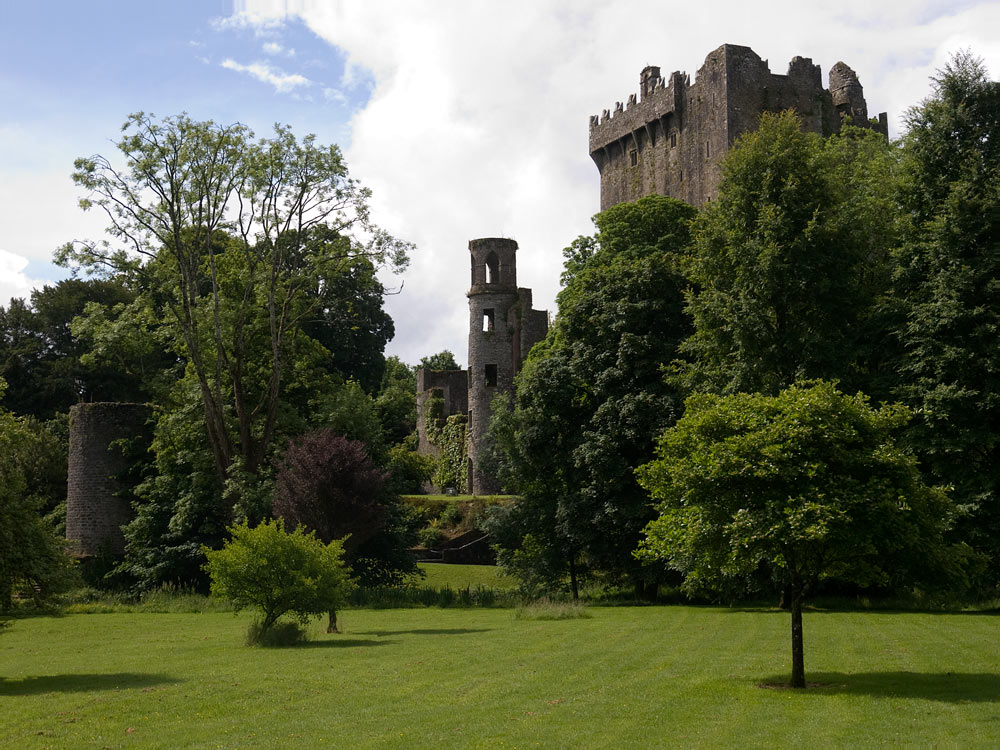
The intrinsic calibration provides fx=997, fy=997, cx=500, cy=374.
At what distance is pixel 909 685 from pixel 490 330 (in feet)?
116

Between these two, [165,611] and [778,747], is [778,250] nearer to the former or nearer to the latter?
[778,747]

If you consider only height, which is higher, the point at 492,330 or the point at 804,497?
the point at 492,330

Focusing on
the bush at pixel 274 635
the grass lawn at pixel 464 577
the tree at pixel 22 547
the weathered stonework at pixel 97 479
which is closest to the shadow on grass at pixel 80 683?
the tree at pixel 22 547

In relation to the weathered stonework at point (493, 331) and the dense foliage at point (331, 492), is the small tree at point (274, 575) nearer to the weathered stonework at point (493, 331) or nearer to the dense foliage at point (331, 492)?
the dense foliage at point (331, 492)

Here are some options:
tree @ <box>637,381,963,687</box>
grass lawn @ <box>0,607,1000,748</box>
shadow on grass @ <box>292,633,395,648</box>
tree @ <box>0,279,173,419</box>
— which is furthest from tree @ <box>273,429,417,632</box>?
tree @ <box>0,279,173,419</box>

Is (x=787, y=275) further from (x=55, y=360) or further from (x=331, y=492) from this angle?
(x=55, y=360)

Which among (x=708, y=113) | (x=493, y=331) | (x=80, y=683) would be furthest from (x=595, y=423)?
(x=708, y=113)

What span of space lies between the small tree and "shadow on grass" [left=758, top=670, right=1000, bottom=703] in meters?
8.77

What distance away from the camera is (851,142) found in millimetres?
37062

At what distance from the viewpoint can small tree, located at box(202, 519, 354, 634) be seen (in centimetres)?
1828

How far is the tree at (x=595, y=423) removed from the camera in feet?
86.8

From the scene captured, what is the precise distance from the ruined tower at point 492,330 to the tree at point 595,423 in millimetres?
14951

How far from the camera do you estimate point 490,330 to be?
153ft

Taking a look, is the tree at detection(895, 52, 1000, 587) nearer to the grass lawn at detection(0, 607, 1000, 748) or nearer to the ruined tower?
the grass lawn at detection(0, 607, 1000, 748)
